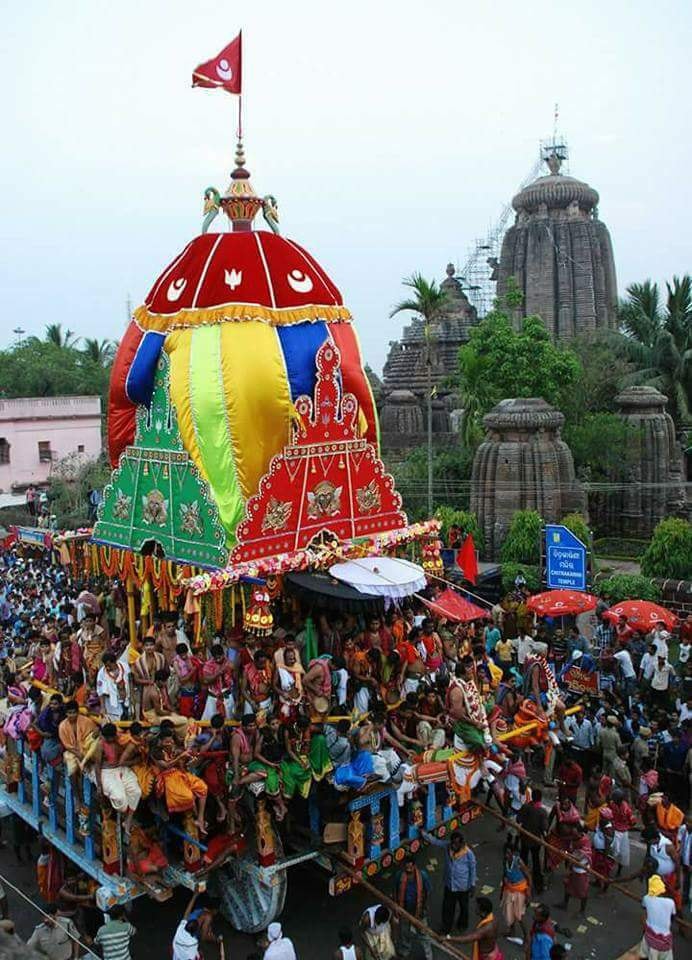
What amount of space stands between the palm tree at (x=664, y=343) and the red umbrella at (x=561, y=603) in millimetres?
17486

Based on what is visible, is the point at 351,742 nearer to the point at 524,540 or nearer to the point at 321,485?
the point at 321,485

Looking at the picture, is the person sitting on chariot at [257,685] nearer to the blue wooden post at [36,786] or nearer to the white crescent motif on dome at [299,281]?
the blue wooden post at [36,786]

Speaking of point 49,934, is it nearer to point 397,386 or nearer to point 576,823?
point 576,823

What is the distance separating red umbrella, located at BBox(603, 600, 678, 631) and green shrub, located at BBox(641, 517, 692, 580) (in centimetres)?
590

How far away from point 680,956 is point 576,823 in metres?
1.37

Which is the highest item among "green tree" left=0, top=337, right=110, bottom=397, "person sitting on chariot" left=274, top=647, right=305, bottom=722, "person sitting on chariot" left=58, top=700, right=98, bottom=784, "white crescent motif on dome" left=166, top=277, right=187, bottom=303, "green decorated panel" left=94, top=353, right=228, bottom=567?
"green tree" left=0, top=337, right=110, bottom=397

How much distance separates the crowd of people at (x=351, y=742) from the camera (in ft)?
23.4

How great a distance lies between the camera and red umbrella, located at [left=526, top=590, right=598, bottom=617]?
14.3 metres

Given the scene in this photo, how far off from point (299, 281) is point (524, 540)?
13544 millimetres

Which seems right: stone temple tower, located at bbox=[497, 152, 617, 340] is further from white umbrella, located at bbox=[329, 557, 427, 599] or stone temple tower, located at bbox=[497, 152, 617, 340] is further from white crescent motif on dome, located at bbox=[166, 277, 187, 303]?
white umbrella, located at bbox=[329, 557, 427, 599]

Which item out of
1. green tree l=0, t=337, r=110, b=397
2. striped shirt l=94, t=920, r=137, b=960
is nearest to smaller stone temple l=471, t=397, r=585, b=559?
striped shirt l=94, t=920, r=137, b=960

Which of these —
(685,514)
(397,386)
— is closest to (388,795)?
(685,514)

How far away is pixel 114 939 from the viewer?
268 inches

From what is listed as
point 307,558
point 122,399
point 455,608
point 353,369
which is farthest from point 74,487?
point 307,558
